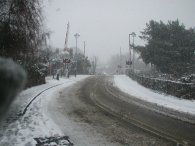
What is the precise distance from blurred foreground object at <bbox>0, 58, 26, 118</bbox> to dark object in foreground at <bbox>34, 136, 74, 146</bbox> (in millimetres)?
6431

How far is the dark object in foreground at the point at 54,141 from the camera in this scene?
278 inches

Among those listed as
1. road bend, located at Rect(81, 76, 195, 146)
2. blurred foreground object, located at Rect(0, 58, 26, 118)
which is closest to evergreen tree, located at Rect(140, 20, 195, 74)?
road bend, located at Rect(81, 76, 195, 146)

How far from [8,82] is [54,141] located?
6786mm

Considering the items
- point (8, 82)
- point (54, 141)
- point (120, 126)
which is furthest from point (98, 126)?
point (8, 82)

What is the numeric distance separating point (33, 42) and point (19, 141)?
7913mm

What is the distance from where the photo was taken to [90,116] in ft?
36.0

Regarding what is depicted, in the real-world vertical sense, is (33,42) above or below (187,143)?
above

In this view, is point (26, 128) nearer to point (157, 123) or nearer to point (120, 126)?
point (120, 126)

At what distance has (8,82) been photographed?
91cm

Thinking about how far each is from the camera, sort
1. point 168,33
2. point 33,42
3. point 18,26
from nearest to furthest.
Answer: point 18,26 < point 33,42 < point 168,33

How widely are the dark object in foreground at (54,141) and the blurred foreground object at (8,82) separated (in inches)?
253

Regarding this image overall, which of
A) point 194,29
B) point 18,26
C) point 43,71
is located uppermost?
point 194,29

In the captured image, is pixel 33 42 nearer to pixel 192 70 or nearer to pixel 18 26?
pixel 18 26

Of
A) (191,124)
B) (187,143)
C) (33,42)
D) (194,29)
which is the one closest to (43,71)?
(33,42)
